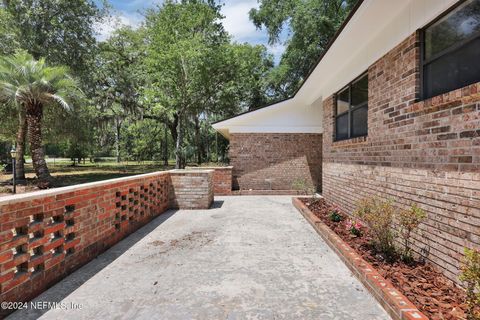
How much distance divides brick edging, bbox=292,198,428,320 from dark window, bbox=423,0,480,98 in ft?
7.09

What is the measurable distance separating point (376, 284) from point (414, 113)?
2.22m

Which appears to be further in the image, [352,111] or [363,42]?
[352,111]

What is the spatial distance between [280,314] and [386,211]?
6.29ft

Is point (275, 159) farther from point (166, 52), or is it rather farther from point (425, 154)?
point (166, 52)

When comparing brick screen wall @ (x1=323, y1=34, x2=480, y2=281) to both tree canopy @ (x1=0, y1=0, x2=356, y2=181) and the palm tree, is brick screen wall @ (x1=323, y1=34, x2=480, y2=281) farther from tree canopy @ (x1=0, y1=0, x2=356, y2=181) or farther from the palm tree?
the palm tree

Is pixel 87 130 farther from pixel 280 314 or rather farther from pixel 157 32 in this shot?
pixel 280 314

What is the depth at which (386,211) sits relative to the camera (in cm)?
351

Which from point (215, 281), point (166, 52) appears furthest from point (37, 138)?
point (215, 281)

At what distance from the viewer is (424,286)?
2756 mm

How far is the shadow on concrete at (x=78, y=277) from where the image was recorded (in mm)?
2511

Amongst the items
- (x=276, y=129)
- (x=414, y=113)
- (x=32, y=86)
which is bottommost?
(x=414, y=113)

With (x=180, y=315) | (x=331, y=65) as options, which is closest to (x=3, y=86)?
(x=331, y=65)

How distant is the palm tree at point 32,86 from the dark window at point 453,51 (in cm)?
1335

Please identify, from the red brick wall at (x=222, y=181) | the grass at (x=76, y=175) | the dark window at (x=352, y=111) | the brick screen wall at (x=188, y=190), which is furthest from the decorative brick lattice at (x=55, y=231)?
the grass at (x=76, y=175)
